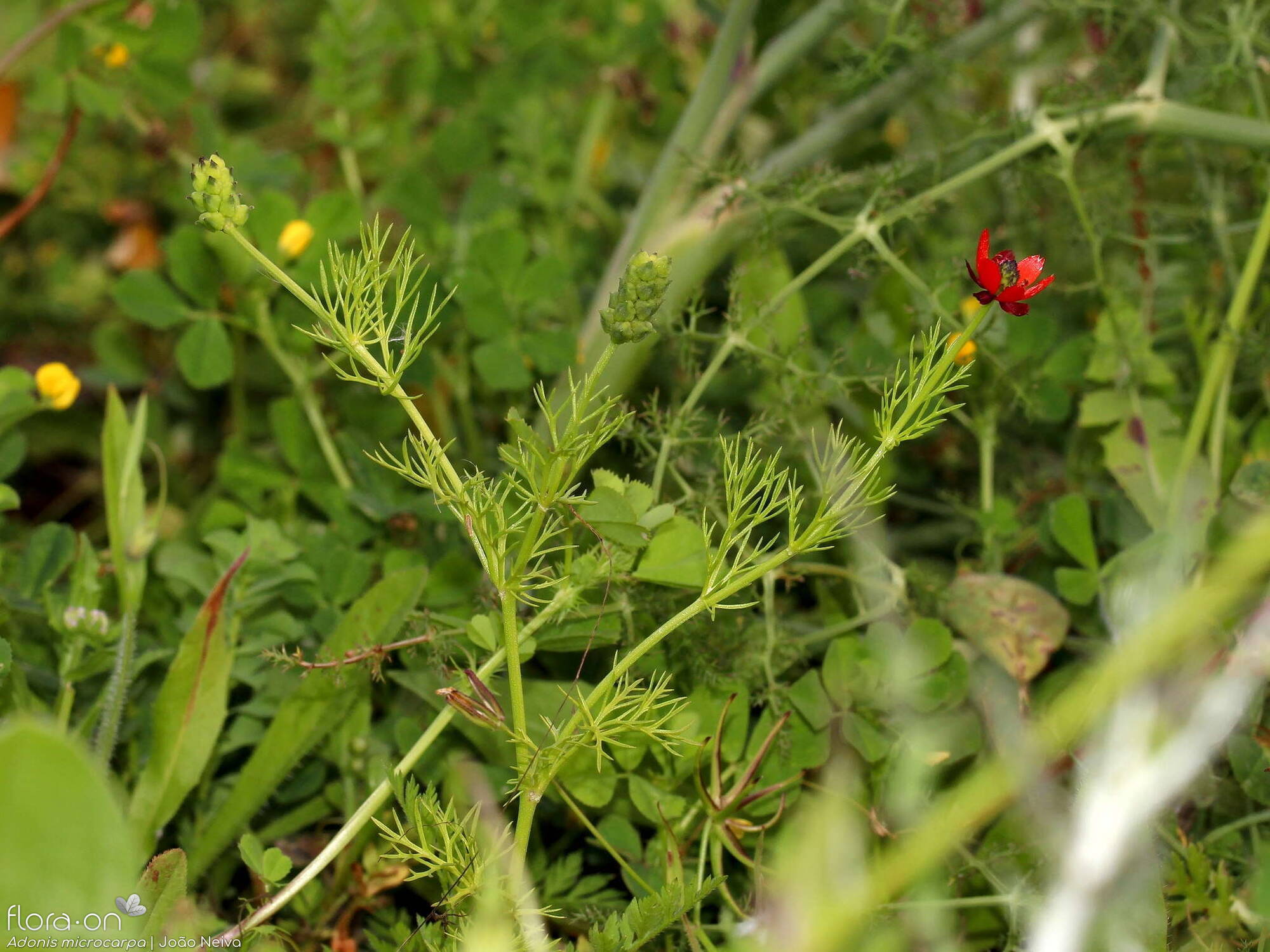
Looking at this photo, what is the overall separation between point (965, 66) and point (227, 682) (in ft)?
3.49

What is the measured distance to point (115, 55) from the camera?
124cm

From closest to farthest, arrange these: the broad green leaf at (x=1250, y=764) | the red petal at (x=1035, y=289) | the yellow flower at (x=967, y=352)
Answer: the red petal at (x=1035, y=289) → the broad green leaf at (x=1250, y=764) → the yellow flower at (x=967, y=352)

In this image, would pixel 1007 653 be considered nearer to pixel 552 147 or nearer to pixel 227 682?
pixel 227 682

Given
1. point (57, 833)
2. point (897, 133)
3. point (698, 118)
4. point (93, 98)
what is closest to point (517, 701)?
point (57, 833)

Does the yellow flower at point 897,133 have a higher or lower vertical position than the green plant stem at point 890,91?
lower

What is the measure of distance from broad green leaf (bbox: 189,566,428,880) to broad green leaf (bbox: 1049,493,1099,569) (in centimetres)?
53

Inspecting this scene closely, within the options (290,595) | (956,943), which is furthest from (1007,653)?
(290,595)

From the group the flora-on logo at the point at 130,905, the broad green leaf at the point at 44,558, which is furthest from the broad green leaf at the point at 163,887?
the broad green leaf at the point at 44,558

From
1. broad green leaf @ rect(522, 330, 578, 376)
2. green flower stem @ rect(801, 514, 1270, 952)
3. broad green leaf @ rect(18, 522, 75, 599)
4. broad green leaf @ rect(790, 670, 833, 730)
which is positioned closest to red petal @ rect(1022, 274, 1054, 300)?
green flower stem @ rect(801, 514, 1270, 952)

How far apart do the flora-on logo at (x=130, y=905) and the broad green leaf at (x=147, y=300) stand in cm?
68

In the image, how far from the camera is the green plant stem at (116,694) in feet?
2.65

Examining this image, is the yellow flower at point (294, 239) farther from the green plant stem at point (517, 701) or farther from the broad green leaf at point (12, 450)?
the green plant stem at point (517, 701)

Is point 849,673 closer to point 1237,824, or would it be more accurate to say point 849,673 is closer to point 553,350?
point 1237,824

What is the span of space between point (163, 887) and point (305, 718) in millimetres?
186
